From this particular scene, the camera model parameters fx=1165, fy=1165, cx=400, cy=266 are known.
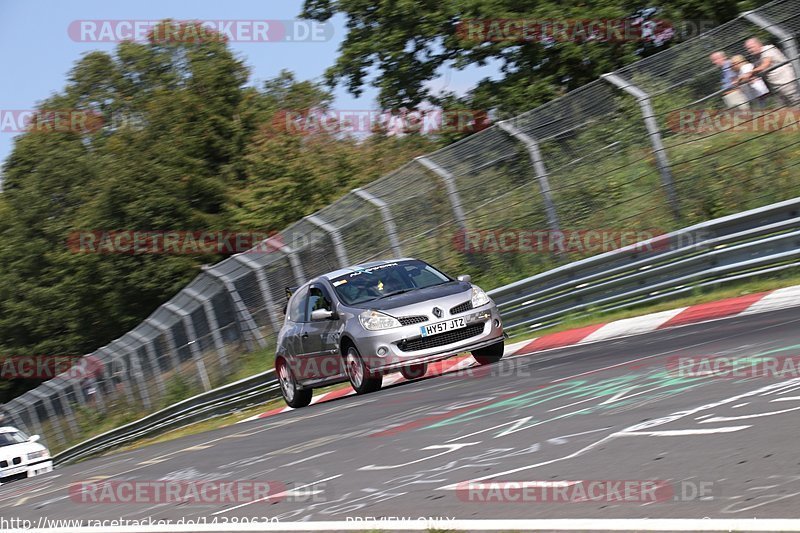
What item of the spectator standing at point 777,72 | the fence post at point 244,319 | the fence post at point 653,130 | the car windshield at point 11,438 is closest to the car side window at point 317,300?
the fence post at point 653,130

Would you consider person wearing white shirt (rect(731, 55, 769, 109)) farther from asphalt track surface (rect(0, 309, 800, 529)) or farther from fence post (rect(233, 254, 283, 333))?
fence post (rect(233, 254, 283, 333))

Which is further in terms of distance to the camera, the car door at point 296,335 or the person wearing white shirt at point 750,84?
the car door at point 296,335

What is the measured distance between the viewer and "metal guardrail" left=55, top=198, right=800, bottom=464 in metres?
13.3

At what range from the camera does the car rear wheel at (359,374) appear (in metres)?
13.3

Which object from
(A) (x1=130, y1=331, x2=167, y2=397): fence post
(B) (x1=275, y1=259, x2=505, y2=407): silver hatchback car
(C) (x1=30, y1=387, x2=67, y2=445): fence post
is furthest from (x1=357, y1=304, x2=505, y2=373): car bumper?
(C) (x1=30, y1=387, x2=67, y2=445): fence post

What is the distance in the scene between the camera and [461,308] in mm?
13078

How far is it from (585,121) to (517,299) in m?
2.72

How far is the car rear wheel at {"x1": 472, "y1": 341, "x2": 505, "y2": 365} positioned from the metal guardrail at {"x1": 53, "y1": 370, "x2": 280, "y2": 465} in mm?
5370

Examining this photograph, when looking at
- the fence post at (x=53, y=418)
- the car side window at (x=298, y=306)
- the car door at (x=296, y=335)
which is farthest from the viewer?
the fence post at (x=53, y=418)

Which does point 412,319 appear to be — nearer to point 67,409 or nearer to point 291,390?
point 291,390

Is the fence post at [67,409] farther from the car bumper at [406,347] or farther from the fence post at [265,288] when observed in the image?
the car bumper at [406,347]

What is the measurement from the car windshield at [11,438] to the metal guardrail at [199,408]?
8.78ft

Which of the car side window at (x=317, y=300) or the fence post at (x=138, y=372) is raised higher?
the car side window at (x=317, y=300)

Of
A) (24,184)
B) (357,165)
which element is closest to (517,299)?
(357,165)
